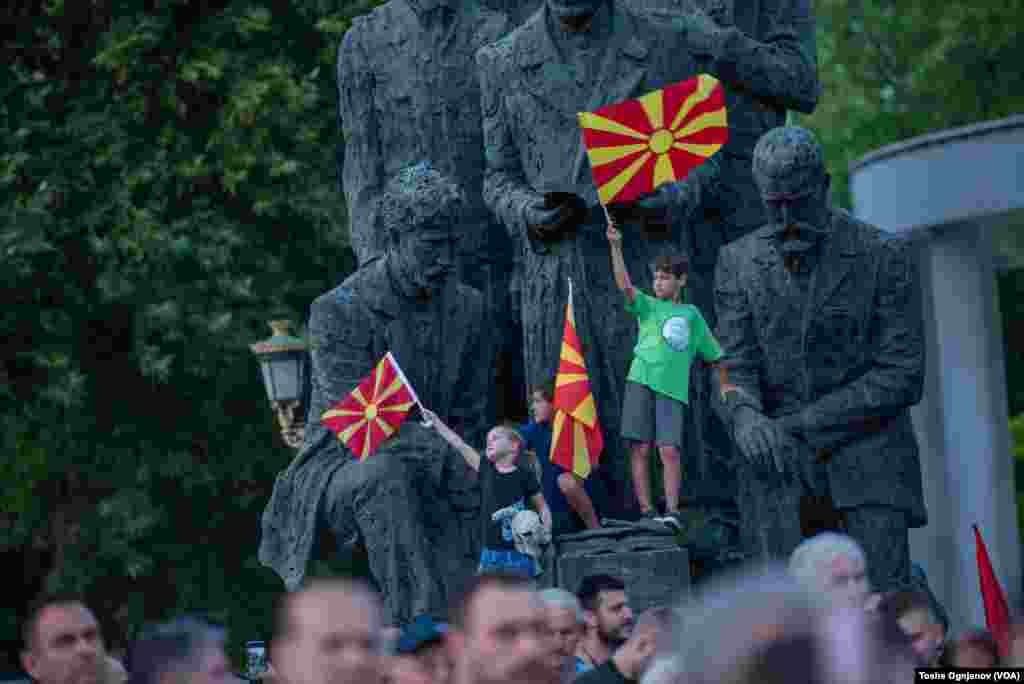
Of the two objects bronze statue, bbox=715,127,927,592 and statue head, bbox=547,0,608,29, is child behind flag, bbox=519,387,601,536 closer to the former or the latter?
bronze statue, bbox=715,127,927,592

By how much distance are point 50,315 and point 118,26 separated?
246 centimetres

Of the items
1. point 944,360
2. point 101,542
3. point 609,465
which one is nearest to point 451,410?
point 609,465

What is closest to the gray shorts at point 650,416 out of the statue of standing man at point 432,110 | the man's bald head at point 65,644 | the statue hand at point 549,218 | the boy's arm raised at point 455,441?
the boy's arm raised at point 455,441

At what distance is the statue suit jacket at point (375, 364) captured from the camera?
38.1 ft

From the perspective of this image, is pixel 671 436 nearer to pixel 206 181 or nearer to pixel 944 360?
pixel 206 181

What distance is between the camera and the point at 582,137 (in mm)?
11586

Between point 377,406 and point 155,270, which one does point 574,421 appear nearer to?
point 377,406

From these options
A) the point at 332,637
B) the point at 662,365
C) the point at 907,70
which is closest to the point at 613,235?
the point at 662,365

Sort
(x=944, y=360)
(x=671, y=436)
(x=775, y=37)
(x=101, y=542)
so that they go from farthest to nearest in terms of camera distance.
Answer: (x=944, y=360) < (x=101, y=542) < (x=775, y=37) < (x=671, y=436)

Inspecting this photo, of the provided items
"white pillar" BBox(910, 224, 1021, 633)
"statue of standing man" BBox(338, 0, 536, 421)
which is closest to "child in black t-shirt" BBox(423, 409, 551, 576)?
"statue of standing man" BBox(338, 0, 536, 421)

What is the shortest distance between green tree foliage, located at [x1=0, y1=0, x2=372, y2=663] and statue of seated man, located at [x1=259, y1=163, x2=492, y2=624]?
912 centimetres

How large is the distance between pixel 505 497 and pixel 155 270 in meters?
10.7

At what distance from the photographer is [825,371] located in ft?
37.0

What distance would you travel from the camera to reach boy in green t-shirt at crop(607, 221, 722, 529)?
1107 cm
